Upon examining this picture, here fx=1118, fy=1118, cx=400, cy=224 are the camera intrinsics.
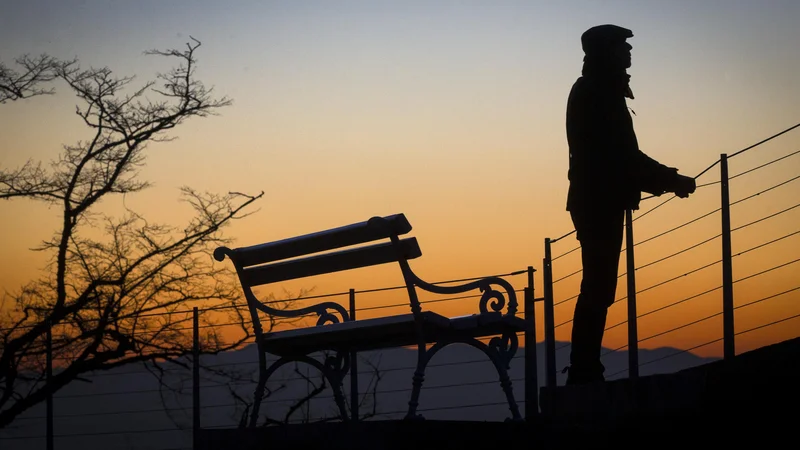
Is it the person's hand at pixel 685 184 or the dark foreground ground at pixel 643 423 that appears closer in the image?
the dark foreground ground at pixel 643 423

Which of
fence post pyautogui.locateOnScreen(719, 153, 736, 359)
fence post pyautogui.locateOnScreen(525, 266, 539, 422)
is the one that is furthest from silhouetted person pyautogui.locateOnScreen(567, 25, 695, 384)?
fence post pyautogui.locateOnScreen(525, 266, 539, 422)

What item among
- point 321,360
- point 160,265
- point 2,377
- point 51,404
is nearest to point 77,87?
point 160,265

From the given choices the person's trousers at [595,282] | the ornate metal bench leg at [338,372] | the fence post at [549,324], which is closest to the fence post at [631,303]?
the person's trousers at [595,282]

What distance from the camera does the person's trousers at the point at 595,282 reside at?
5516mm

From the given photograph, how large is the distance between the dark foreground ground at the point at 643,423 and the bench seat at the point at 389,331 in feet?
1.60

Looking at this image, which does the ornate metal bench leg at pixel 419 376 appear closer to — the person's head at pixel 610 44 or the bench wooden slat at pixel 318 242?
the bench wooden slat at pixel 318 242

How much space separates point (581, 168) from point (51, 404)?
174 inches

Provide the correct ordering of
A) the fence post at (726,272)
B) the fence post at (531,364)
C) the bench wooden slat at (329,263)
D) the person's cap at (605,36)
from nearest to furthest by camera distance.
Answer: the fence post at (726,272) < the bench wooden slat at (329,263) < the person's cap at (605,36) < the fence post at (531,364)

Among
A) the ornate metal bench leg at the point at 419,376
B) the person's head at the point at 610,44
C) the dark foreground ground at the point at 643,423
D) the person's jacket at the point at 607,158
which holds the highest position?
the person's head at the point at 610,44

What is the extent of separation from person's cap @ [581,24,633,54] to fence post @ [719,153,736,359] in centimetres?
103

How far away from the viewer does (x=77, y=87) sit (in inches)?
534

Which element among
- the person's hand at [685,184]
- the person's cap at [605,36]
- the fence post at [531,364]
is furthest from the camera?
the fence post at [531,364]

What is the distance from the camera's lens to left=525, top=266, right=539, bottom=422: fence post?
20.8ft

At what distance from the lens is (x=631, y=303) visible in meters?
5.42
